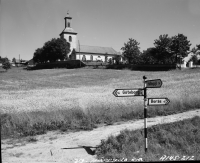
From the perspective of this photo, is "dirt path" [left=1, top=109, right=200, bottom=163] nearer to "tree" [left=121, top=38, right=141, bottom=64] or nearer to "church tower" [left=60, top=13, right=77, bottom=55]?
"tree" [left=121, top=38, right=141, bottom=64]

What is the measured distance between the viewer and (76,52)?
267ft

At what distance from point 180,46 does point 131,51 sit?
14.0 meters

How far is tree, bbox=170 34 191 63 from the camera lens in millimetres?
47688

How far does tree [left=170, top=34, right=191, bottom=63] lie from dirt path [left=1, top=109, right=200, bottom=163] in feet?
150

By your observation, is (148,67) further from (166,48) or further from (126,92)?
(126,92)

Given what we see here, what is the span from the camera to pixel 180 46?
47719 millimetres

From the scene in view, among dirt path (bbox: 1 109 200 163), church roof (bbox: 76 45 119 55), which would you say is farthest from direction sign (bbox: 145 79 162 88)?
church roof (bbox: 76 45 119 55)

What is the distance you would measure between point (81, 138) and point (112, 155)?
2.13 m

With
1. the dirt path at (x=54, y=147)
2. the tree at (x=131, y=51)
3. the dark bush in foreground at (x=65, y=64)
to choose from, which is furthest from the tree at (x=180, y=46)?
the dirt path at (x=54, y=147)

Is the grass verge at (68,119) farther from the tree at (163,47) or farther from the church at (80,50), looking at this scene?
the church at (80,50)

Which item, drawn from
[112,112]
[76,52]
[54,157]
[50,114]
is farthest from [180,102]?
[76,52]

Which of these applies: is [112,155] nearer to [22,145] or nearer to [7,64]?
[22,145]

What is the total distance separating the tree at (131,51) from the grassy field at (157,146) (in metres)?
50.6

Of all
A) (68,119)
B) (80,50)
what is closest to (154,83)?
(68,119)
